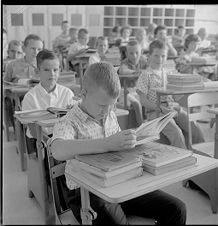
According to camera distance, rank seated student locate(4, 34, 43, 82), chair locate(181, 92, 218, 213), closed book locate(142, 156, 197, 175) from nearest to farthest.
Result: closed book locate(142, 156, 197, 175)
chair locate(181, 92, 218, 213)
seated student locate(4, 34, 43, 82)

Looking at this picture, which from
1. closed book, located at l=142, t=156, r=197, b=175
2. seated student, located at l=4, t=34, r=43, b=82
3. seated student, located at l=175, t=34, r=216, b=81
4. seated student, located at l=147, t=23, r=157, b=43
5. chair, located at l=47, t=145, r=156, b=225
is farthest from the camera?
seated student, located at l=147, t=23, r=157, b=43

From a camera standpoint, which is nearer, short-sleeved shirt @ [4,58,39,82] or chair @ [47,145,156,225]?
chair @ [47,145,156,225]

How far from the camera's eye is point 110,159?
0.99 metres

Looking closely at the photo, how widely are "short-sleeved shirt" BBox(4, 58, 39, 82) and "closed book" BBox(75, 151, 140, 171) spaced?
2047 millimetres

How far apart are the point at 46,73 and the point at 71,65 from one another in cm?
200

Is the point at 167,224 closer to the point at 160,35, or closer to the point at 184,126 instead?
the point at 184,126

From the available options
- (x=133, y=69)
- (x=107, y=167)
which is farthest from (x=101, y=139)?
(x=133, y=69)

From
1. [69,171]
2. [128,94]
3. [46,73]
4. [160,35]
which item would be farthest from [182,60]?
[69,171]

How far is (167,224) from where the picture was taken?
1272 mm

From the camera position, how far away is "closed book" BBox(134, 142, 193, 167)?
3.29 feet

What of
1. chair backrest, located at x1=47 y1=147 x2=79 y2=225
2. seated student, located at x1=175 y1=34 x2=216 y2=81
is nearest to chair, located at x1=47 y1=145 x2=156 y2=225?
chair backrest, located at x1=47 y1=147 x2=79 y2=225

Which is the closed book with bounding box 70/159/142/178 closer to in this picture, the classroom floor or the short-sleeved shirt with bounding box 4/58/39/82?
the classroom floor

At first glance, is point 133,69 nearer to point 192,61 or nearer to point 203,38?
point 192,61

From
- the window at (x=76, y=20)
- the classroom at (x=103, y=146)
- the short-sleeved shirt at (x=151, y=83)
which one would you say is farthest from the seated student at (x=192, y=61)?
the window at (x=76, y=20)
